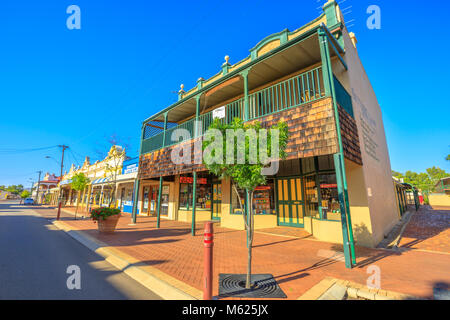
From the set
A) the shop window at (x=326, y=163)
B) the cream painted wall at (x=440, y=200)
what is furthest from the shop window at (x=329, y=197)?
the cream painted wall at (x=440, y=200)

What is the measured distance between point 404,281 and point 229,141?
4.06 meters

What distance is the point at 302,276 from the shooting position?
157 inches

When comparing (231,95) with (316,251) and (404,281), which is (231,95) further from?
(404,281)

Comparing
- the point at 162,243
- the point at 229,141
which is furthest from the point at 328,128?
the point at 162,243

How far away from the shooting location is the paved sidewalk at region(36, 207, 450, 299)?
3691 mm

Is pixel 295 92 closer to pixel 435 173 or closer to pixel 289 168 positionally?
pixel 289 168

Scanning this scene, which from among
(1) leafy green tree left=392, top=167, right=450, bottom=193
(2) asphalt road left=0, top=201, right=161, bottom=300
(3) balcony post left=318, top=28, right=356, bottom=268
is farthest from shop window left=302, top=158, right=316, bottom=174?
(1) leafy green tree left=392, top=167, right=450, bottom=193

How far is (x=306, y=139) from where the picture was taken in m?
5.57

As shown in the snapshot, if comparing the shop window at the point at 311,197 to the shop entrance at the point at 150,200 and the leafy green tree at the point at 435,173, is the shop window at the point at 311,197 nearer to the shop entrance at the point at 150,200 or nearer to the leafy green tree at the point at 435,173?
the shop entrance at the point at 150,200

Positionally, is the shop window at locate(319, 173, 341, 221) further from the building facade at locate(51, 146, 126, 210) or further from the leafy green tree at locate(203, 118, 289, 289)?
the building facade at locate(51, 146, 126, 210)

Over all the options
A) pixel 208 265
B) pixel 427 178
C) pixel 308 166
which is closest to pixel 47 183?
pixel 308 166

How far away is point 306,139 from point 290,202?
472 centimetres

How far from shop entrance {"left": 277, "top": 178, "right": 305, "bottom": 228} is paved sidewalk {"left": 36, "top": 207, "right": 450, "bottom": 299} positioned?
77.1 inches

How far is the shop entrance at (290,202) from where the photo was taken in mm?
9180
